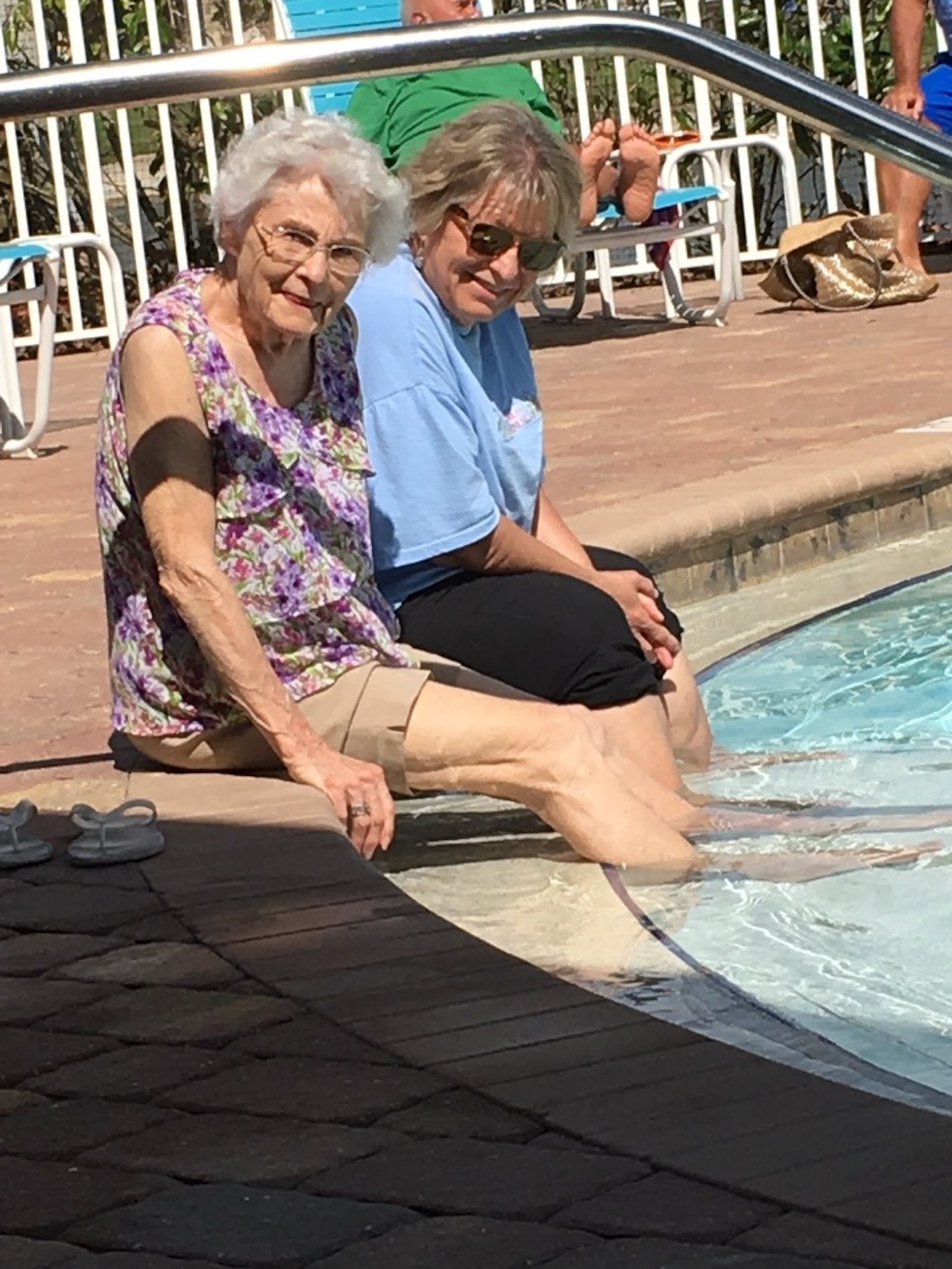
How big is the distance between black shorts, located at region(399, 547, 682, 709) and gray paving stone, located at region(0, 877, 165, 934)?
96 centimetres

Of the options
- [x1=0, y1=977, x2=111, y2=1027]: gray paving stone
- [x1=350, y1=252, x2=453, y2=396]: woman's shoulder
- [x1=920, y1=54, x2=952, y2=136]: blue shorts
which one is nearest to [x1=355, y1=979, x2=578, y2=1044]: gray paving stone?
[x1=0, y1=977, x2=111, y2=1027]: gray paving stone

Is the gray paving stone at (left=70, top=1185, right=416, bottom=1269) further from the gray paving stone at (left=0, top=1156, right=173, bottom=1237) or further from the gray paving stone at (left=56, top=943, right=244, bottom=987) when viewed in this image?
the gray paving stone at (left=56, top=943, right=244, bottom=987)

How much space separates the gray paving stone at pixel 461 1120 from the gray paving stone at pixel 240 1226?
148 millimetres

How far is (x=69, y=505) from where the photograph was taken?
6258 mm

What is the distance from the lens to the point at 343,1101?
2164 mm

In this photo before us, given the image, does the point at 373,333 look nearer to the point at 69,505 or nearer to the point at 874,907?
the point at 874,907

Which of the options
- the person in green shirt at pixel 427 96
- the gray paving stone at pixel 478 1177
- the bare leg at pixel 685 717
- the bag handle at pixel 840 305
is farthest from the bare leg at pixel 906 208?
the gray paving stone at pixel 478 1177

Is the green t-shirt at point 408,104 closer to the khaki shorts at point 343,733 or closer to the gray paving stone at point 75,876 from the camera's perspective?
the khaki shorts at point 343,733

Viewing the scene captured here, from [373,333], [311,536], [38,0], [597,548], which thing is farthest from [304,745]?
[38,0]

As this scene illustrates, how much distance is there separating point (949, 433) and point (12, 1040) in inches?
159

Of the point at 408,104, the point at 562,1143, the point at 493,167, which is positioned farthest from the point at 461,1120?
the point at 408,104

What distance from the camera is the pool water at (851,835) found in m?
3.00

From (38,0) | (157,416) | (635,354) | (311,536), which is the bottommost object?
(635,354)

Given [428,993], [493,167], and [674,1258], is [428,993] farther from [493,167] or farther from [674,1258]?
[493,167]
